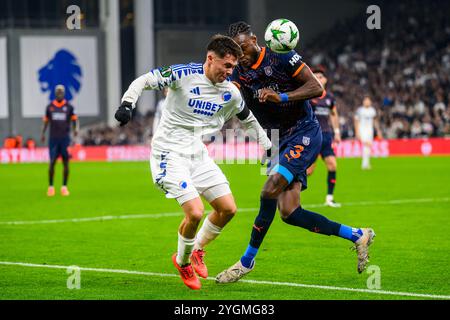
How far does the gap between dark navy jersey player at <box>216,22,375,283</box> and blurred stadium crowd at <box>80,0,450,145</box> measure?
28.6 m

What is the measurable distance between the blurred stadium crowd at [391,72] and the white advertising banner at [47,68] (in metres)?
3.02

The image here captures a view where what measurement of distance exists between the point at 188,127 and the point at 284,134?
3.94ft

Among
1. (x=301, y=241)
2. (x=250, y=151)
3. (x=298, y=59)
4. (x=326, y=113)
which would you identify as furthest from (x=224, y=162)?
(x=298, y=59)

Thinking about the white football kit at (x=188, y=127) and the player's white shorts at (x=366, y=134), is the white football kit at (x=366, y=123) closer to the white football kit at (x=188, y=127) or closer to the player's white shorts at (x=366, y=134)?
the player's white shorts at (x=366, y=134)

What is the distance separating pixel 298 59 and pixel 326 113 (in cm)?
829

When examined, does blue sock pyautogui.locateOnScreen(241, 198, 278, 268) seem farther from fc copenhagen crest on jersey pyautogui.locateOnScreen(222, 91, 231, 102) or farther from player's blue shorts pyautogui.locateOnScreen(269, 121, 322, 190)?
fc copenhagen crest on jersey pyautogui.locateOnScreen(222, 91, 231, 102)

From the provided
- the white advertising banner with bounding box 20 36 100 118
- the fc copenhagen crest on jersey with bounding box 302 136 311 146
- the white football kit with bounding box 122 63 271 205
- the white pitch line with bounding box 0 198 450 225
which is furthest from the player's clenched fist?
the white advertising banner with bounding box 20 36 100 118

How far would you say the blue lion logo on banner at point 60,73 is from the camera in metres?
50.2

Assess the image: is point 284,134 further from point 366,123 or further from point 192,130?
point 366,123

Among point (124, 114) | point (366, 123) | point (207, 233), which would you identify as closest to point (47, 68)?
point (366, 123)

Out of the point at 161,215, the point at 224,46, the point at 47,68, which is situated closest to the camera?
the point at 224,46

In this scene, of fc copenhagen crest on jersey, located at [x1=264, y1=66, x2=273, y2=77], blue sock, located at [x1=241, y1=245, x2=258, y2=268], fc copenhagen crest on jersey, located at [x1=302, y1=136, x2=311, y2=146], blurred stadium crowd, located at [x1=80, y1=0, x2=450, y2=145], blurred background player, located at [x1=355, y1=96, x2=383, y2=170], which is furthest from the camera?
blurred stadium crowd, located at [x1=80, y1=0, x2=450, y2=145]

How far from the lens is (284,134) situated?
32.2 ft

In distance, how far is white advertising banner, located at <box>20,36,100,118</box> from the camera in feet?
165
